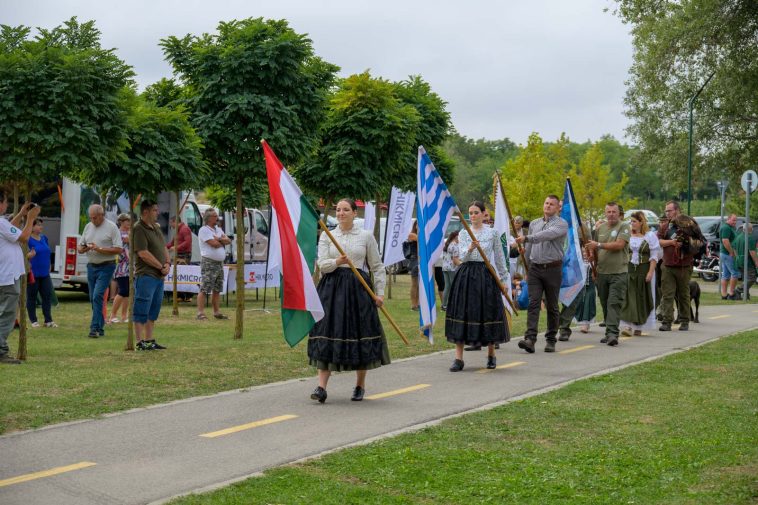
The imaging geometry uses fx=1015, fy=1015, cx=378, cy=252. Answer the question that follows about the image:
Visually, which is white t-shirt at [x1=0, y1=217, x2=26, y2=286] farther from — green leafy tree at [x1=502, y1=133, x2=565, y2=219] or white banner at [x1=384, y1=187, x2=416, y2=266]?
green leafy tree at [x1=502, y1=133, x2=565, y2=219]

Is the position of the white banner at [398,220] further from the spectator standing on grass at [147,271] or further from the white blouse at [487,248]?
the white blouse at [487,248]

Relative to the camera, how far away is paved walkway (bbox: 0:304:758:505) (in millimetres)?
6301

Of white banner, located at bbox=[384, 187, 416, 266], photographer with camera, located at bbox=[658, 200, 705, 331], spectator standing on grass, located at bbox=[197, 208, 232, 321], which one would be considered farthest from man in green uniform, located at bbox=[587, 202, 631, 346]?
white banner, located at bbox=[384, 187, 416, 266]

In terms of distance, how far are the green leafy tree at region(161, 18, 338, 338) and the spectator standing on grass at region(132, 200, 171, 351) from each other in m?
1.54

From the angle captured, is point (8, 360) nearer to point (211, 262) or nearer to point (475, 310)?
point (475, 310)

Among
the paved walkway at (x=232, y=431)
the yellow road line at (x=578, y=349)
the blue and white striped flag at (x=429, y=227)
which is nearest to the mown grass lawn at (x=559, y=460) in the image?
the paved walkway at (x=232, y=431)

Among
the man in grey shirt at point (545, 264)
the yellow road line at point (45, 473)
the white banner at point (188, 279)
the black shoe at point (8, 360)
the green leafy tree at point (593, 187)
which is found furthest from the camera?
the green leafy tree at point (593, 187)

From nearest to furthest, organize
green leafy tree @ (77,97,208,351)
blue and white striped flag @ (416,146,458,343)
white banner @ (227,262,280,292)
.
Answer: blue and white striped flag @ (416,146,458,343) < green leafy tree @ (77,97,208,351) < white banner @ (227,262,280,292)

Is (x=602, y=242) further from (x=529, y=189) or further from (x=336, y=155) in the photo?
(x=529, y=189)

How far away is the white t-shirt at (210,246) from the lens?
18688 mm

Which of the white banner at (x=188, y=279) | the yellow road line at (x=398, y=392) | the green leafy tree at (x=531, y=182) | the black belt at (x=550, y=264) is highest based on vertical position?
the green leafy tree at (x=531, y=182)

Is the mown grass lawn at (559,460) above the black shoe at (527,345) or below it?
below

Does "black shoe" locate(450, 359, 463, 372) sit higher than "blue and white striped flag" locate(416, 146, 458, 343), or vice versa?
Answer: "blue and white striped flag" locate(416, 146, 458, 343)

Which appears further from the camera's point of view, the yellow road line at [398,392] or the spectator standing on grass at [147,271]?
the spectator standing on grass at [147,271]
